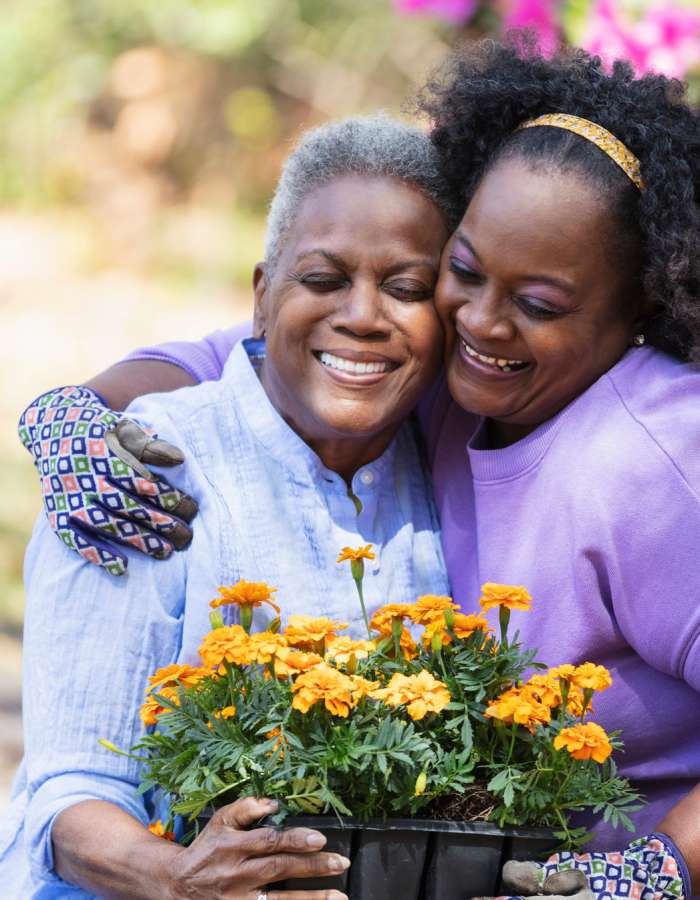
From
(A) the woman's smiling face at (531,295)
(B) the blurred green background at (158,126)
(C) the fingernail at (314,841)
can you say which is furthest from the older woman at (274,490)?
(B) the blurred green background at (158,126)

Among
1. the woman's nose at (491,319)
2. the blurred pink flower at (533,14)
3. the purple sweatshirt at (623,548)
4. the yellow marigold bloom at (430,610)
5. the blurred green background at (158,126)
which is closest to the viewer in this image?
the yellow marigold bloom at (430,610)

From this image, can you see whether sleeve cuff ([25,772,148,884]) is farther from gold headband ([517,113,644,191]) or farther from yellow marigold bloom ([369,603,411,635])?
gold headband ([517,113,644,191])

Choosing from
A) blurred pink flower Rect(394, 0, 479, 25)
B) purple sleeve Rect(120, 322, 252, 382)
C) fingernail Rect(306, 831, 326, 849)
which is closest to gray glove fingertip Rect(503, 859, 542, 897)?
fingernail Rect(306, 831, 326, 849)

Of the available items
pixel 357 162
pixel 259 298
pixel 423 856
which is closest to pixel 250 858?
pixel 423 856

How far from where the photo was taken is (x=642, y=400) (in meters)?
2.61

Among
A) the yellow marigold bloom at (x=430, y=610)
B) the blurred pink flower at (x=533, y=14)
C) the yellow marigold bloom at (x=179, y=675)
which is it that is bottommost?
the yellow marigold bloom at (x=179, y=675)

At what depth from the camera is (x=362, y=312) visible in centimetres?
274

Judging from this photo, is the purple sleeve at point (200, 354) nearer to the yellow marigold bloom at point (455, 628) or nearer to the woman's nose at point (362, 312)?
the woman's nose at point (362, 312)

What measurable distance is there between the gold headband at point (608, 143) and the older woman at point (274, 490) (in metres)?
0.32

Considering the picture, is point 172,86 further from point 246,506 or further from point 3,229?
point 246,506

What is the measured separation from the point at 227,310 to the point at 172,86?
270 cm

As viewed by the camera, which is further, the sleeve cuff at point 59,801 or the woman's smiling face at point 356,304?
the woman's smiling face at point 356,304

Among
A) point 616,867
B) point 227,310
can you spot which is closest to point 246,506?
point 616,867

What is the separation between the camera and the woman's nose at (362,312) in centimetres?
274
